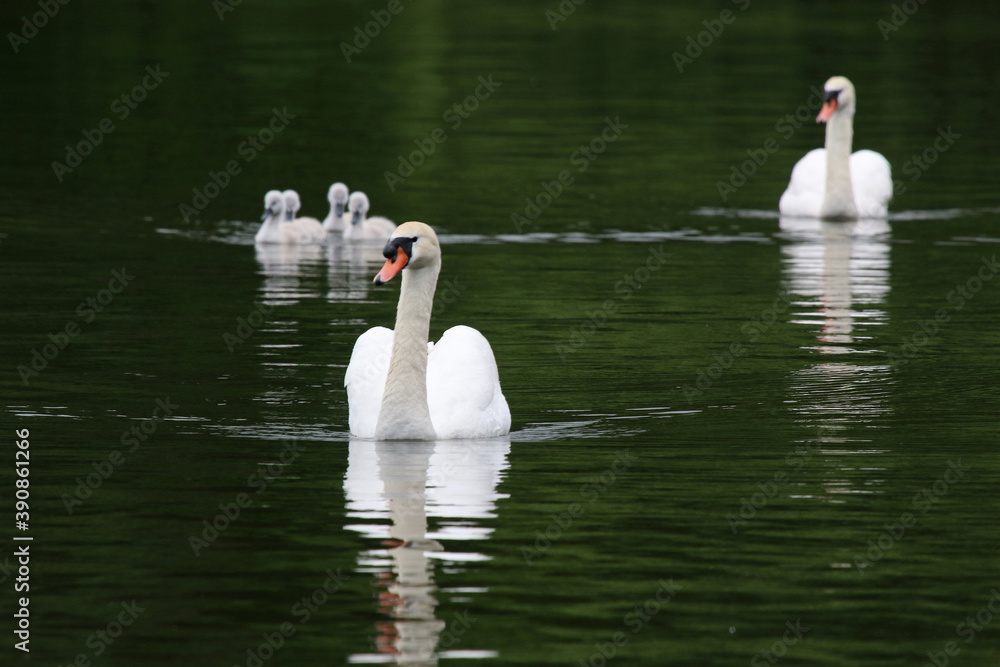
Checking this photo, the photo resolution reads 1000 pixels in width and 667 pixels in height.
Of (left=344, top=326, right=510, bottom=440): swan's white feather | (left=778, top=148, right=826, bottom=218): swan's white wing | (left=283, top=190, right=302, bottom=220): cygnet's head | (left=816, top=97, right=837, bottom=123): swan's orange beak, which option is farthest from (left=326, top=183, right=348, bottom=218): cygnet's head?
(left=344, top=326, right=510, bottom=440): swan's white feather

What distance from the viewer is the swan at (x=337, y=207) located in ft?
80.5

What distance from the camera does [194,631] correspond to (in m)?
8.65

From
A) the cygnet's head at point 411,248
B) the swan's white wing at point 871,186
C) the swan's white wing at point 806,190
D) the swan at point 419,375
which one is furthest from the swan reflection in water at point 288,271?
the swan's white wing at point 871,186

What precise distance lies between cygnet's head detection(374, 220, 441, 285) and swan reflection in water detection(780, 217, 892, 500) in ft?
9.02

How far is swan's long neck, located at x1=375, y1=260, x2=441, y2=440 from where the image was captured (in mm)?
12570

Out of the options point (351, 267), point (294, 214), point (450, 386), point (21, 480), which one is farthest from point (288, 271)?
point (21, 480)

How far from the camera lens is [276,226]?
23.5 meters

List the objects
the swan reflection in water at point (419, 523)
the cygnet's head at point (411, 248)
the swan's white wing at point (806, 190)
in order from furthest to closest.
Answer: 1. the swan's white wing at point (806, 190)
2. the cygnet's head at point (411, 248)
3. the swan reflection in water at point (419, 523)

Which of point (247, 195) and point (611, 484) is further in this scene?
point (247, 195)

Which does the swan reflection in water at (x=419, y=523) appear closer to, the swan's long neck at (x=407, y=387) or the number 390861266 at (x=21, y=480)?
the swan's long neck at (x=407, y=387)

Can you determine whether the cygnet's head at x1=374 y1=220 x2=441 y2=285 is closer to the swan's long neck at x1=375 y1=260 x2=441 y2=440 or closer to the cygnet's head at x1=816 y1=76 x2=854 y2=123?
the swan's long neck at x1=375 y1=260 x2=441 y2=440

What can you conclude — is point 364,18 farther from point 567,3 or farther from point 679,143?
point 679,143

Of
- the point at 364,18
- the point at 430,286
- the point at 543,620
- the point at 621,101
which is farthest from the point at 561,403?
the point at 364,18

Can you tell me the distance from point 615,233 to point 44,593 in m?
15.3
